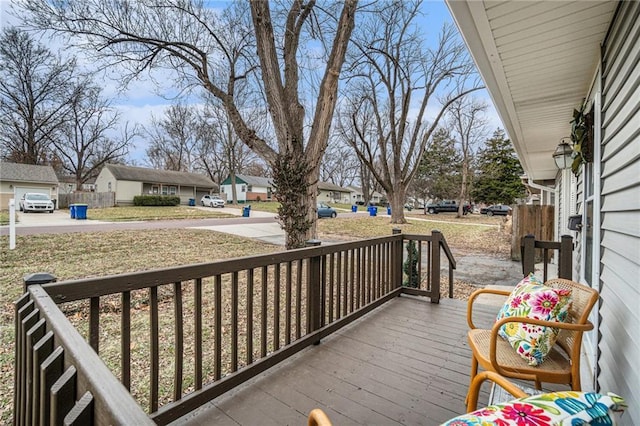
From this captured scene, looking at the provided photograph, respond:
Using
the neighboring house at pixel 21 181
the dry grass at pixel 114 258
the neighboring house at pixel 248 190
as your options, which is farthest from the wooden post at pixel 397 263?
the neighboring house at pixel 248 190

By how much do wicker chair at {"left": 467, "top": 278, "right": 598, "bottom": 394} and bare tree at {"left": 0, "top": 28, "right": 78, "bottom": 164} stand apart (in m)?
18.4

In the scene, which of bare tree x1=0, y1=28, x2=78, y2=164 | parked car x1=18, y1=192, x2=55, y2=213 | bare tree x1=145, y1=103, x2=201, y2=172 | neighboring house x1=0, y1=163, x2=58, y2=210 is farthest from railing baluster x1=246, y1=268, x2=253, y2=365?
bare tree x1=145, y1=103, x2=201, y2=172

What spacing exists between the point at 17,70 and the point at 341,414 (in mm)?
23587

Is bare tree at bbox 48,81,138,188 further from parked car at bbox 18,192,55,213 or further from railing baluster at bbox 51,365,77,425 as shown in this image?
railing baluster at bbox 51,365,77,425

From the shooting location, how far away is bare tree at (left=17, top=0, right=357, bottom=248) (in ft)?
21.2

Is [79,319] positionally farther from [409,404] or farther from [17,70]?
[17,70]

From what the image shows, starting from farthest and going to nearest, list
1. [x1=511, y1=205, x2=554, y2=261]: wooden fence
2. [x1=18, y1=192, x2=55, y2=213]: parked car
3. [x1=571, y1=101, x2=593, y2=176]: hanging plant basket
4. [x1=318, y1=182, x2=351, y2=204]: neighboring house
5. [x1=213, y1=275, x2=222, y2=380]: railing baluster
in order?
1. [x1=318, y1=182, x2=351, y2=204]: neighboring house
2. [x1=18, y1=192, x2=55, y2=213]: parked car
3. [x1=511, y1=205, x2=554, y2=261]: wooden fence
4. [x1=571, y1=101, x2=593, y2=176]: hanging plant basket
5. [x1=213, y1=275, x2=222, y2=380]: railing baluster

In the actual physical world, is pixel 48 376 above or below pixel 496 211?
below

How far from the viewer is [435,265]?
418cm

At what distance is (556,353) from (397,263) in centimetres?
239

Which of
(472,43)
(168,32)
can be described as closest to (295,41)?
(168,32)

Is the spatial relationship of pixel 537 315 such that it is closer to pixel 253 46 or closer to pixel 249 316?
pixel 249 316

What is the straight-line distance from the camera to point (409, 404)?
2119mm

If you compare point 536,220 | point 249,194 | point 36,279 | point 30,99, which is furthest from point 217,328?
point 249,194
